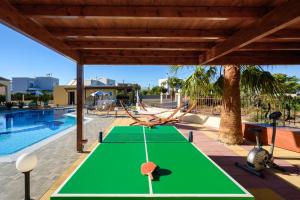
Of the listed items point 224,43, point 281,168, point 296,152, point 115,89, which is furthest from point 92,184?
point 115,89

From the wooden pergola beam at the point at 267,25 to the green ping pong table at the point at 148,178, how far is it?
256cm

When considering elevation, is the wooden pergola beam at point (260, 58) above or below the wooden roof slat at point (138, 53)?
below

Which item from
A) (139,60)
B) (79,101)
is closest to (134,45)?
(139,60)

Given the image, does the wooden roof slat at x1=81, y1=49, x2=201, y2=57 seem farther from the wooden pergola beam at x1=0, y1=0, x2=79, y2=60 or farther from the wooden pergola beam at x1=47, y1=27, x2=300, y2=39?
the wooden pergola beam at x1=47, y1=27, x2=300, y2=39

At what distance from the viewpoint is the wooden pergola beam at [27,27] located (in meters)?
4.19

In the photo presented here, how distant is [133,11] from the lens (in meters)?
4.62

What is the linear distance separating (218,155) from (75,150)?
17.4 ft

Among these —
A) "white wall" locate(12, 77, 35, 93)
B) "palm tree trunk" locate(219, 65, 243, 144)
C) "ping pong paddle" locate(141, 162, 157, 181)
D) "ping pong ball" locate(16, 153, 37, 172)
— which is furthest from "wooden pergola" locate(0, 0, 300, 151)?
"white wall" locate(12, 77, 35, 93)

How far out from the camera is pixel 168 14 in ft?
A: 15.4

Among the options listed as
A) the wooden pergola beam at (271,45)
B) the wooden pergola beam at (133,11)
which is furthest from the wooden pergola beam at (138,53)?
the wooden pergola beam at (133,11)

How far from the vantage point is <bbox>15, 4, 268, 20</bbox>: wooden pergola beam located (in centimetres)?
461

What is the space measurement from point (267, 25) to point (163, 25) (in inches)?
88.5

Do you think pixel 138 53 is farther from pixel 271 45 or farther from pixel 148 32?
pixel 271 45

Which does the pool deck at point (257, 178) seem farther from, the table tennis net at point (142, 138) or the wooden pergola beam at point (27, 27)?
the wooden pergola beam at point (27, 27)
